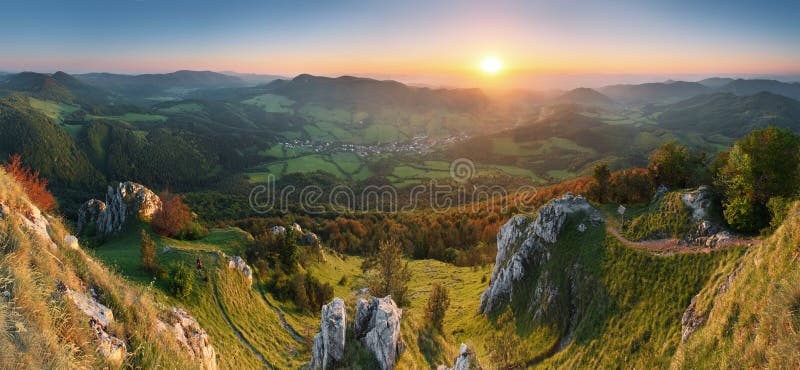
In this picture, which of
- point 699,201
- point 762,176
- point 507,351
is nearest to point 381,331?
point 507,351

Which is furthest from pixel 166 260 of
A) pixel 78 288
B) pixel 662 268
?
pixel 662 268

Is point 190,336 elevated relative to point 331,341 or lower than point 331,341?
elevated

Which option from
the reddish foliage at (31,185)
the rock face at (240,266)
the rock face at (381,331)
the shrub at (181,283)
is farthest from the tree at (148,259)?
the rock face at (381,331)

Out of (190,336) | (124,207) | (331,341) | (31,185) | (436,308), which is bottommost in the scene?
(436,308)

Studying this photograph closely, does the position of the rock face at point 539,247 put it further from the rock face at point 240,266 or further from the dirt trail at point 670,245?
→ the rock face at point 240,266

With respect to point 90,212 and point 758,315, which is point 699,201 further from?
point 90,212

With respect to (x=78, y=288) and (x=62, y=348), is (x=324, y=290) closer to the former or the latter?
(x=78, y=288)

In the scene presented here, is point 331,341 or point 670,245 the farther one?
point 670,245
